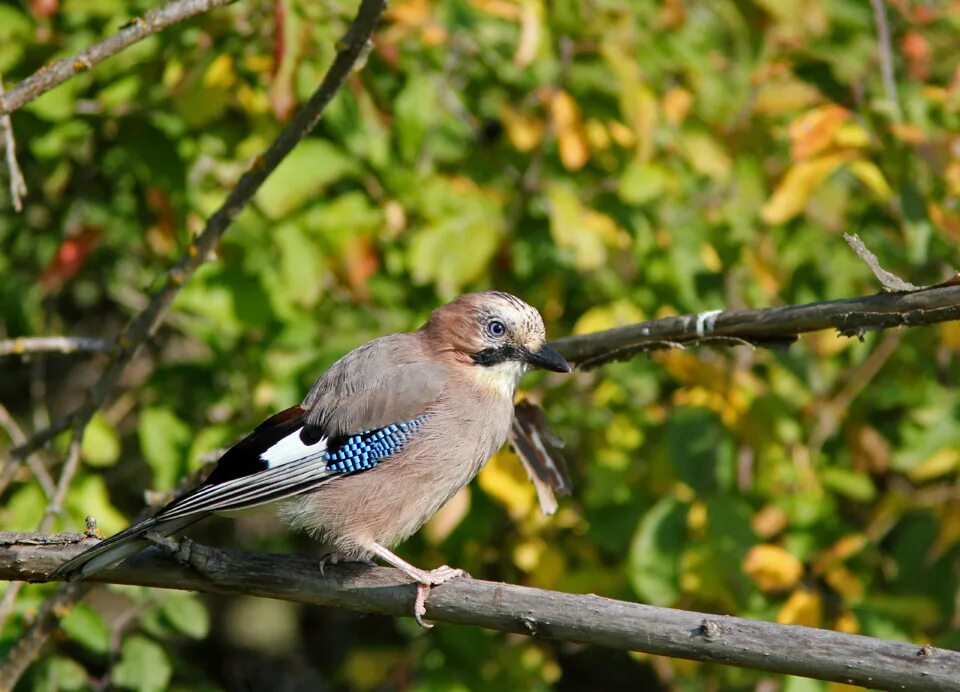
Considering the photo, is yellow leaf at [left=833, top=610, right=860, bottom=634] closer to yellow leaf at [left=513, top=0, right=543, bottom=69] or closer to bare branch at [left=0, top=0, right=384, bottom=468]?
yellow leaf at [left=513, top=0, right=543, bottom=69]

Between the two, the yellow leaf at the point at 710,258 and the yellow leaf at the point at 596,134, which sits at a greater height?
the yellow leaf at the point at 596,134

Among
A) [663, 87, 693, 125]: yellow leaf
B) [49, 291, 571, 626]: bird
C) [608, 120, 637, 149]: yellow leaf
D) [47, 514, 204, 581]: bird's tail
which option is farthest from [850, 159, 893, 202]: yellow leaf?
[47, 514, 204, 581]: bird's tail

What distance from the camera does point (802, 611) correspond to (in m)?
3.92

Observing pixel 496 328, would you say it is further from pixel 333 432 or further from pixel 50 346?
pixel 50 346

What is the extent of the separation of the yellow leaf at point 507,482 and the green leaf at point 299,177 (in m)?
1.14

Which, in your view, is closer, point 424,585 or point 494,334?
point 424,585

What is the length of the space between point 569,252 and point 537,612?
2.12 metres

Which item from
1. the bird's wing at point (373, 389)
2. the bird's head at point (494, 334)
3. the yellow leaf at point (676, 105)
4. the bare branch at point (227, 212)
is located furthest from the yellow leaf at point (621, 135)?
the bare branch at point (227, 212)

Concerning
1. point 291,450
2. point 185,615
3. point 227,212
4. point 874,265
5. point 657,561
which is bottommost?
point 657,561

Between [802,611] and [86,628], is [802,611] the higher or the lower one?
the lower one

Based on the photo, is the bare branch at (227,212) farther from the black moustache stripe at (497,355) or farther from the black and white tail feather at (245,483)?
the black moustache stripe at (497,355)

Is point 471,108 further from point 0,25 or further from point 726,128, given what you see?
point 0,25

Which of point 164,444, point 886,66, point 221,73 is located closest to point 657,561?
point 164,444

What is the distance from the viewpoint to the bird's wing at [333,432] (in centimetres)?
322
